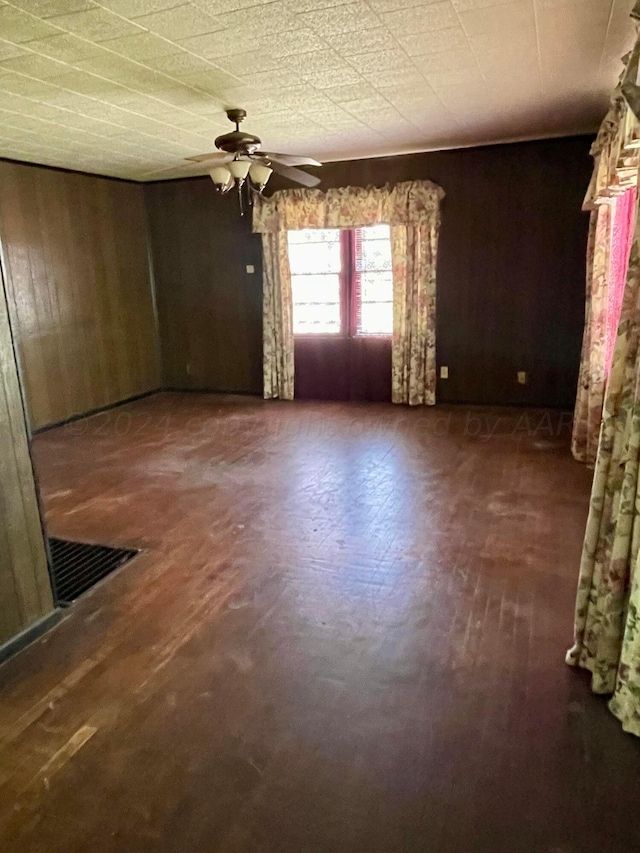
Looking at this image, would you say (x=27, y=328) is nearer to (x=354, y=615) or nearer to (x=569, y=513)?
(x=354, y=615)

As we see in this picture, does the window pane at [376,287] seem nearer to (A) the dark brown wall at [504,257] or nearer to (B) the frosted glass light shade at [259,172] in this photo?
(A) the dark brown wall at [504,257]

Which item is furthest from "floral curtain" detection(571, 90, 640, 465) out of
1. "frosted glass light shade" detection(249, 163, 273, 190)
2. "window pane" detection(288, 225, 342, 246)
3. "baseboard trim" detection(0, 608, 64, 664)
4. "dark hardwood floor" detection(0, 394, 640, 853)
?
"baseboard trim" detection(0, 608, 64, 664)

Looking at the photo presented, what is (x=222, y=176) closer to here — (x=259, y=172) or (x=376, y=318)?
(x=259, y=172)

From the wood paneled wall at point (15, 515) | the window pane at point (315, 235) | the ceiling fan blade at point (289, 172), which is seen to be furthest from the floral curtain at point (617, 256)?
the wood paneled wall at point (15, 515)

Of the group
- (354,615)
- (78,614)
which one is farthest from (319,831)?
(78,614)

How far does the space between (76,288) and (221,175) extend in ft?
9.57

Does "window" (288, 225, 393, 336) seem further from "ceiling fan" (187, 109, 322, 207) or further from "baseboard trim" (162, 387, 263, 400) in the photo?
"ceiling fan" (187, 109, 322, 207)

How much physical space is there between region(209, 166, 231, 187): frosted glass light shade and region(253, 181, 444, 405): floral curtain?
7.44 ft

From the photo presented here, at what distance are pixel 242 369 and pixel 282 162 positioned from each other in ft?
10.9

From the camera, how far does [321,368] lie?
644 cm

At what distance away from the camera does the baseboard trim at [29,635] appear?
7.60 ft

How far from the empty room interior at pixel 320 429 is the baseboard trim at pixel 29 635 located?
1cm

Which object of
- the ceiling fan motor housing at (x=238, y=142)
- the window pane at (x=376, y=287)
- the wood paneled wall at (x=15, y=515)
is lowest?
the wood paneled wall at (x=15, y=515)

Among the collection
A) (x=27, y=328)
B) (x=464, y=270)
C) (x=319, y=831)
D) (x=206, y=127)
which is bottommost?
(x=319, y=831)
